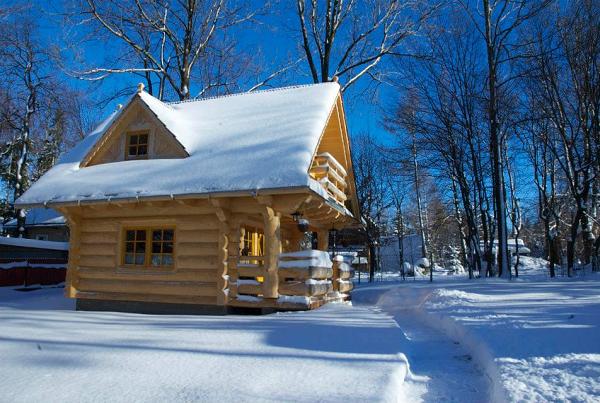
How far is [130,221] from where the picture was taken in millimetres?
11828

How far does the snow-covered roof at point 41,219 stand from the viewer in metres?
31.4

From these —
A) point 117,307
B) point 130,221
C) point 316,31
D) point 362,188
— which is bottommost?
point 117,307

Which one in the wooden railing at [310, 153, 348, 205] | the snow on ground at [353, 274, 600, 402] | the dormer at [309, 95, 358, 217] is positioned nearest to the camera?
the snow on ground at [353, 274, 600, 402]

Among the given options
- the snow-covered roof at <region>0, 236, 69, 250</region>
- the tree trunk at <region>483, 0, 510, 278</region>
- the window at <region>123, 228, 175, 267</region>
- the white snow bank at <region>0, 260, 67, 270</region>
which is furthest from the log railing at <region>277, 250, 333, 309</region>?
the snow-covered roof at <region>0, 236, 69, 250</region>

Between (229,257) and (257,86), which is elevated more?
(257,86)

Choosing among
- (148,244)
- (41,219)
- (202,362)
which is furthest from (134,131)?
(41,219)

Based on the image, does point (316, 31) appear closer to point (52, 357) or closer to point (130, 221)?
point (130, 221)

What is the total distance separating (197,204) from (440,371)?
7213mm

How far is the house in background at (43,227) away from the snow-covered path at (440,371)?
3054 centimetres

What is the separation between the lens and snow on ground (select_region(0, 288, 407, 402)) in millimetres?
3752

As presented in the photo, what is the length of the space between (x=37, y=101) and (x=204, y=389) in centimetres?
2894

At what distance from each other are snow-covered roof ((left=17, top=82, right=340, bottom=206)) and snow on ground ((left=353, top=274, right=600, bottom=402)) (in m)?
3.95

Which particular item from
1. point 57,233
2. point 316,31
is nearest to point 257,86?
point 316,31

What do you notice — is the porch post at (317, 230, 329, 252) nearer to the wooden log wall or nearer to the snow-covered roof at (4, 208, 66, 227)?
the wooden log wall
